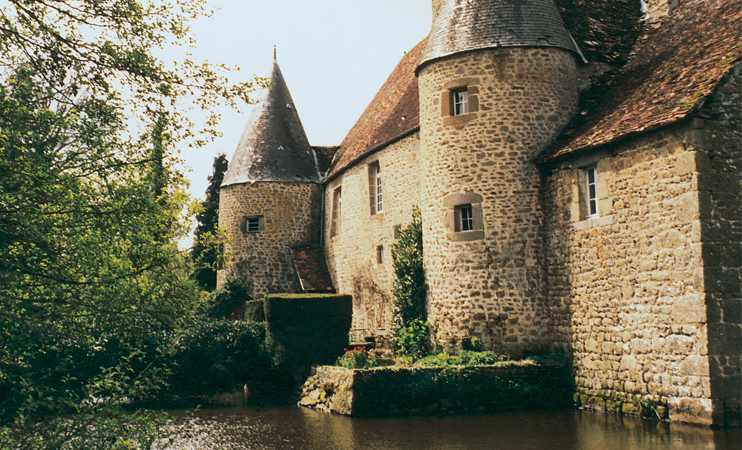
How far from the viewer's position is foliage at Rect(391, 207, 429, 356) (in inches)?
568

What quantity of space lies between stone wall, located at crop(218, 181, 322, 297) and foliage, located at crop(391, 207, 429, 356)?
773cm

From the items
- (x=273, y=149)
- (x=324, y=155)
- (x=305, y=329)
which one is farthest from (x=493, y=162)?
(x=324, y=155)

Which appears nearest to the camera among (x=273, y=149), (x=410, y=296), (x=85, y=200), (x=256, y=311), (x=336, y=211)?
(x=85, y=200)

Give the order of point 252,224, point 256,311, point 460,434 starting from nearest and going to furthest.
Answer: point 460,434 → point 256,311 → point 252,224

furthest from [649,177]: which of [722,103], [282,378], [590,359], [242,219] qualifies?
[242,219]

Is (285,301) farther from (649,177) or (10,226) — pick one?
(10,226)

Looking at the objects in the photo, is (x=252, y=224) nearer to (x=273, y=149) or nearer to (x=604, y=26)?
(x=273, y=149)

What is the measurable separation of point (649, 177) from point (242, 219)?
14.9m

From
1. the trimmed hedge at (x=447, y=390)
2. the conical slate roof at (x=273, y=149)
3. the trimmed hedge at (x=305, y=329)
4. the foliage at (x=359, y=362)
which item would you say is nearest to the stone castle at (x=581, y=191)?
the trimmed hedge at (x=447, y=390)

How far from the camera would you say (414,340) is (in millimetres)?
14305

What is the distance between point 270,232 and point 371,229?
16.6ft

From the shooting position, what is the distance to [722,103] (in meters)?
10.3

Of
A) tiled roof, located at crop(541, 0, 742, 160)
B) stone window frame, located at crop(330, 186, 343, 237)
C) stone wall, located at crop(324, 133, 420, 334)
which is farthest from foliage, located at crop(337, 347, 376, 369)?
stone window frame, located at crop(330, 186, 343, 237)

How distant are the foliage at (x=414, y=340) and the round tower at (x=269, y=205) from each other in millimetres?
8439
